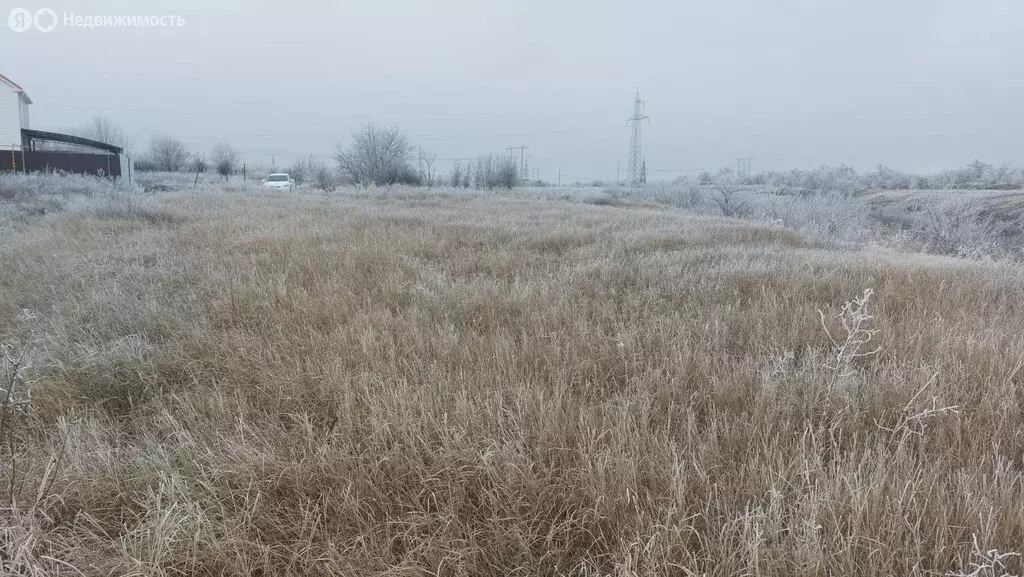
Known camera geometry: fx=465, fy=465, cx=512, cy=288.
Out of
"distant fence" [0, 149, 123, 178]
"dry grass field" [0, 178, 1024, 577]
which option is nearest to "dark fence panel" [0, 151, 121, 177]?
"distant fence" [0, 149, 123, 178]

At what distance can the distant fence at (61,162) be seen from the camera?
84.6 feet

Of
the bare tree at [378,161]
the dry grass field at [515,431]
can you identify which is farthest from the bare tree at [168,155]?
the dry grass field at [515,431]

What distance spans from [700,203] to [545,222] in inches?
698

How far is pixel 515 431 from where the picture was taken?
2127 millimetres

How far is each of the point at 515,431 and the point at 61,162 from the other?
37796 millimetres

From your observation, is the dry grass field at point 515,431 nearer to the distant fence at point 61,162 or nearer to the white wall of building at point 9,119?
the distant fence at point 61,162

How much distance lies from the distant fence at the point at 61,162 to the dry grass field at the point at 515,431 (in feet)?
104

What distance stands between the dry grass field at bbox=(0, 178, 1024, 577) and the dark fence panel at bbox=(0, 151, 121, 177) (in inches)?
1249

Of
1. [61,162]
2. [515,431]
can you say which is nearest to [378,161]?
[61,162]

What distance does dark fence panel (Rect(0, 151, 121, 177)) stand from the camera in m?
25.8

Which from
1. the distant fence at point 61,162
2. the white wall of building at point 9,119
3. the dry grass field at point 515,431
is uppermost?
the white wall of building at point 9,119

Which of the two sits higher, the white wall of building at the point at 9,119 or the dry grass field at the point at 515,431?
the white wall of building at the point at 9,119

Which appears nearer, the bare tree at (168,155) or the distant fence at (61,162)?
the distant fence at (61,162)

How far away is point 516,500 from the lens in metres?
1.76
